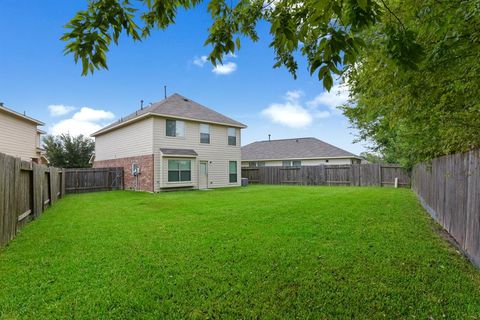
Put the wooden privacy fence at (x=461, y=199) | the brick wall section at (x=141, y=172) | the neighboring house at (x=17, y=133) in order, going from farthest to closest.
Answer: the brick wall section at (x=141, y=172)
the neighboring house at (x=17, y=133)
the wooden privacy fence at (x=461, y=199)

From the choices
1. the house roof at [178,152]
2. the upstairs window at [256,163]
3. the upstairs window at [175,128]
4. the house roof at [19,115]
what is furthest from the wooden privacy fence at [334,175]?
the house roof at [19,115]

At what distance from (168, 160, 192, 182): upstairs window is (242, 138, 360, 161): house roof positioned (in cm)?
1352

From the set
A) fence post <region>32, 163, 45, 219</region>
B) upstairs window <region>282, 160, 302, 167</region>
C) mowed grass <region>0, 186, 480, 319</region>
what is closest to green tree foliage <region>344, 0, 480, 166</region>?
mowed grass <region>0, 186, 480, 319</region>

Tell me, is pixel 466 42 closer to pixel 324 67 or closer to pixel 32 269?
pixel 324 67

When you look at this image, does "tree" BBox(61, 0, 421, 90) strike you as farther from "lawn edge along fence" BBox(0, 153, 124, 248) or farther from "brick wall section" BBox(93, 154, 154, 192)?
"brick wall section" BBox(93, 154, 154, 192)

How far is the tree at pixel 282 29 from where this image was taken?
173 cm

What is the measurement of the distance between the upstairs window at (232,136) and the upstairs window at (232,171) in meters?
1.44

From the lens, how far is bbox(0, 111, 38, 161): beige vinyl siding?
1528 cm

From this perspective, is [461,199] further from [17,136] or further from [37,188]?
[17,136]

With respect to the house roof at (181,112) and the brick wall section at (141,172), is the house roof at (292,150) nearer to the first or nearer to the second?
the house roof at (181,112)

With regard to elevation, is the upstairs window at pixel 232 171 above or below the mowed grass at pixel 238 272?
above

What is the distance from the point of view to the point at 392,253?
176 inches

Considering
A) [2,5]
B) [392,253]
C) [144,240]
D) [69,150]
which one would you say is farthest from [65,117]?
[392,253]

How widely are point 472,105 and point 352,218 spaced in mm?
4494
